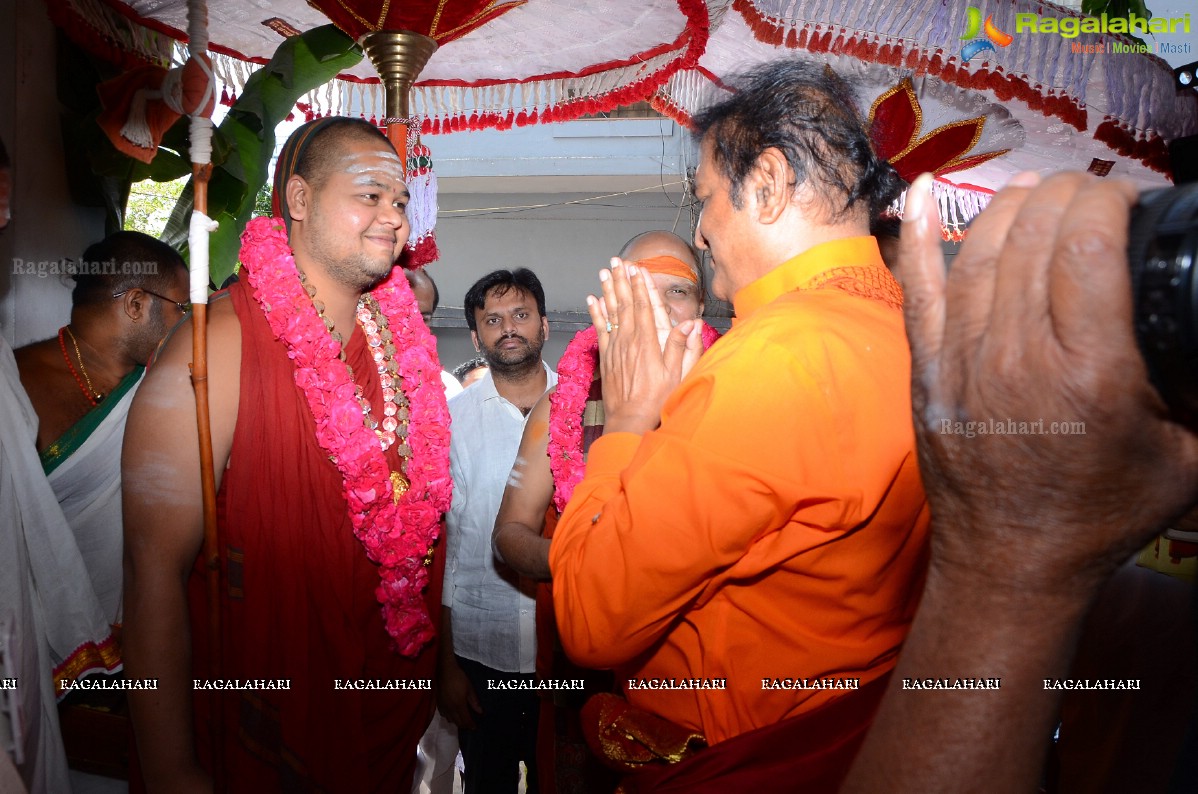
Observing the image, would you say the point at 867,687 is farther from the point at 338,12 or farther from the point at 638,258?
the point at 338,12

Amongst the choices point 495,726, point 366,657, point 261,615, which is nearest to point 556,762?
point 495,726

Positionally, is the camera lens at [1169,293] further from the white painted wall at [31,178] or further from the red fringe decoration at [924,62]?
the red fringe decoration at [924,62]

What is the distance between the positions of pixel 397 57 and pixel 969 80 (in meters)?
2.30

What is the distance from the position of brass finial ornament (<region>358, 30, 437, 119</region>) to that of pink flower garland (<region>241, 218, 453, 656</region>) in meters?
0.54

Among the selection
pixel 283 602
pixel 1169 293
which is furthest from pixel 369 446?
pixel 1169 293

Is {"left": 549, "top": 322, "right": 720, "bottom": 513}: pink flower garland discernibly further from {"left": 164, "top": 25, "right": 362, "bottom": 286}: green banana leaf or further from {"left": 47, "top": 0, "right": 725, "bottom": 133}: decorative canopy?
{"left": 164, "top": 25, "right": 362, "bottom": 286}: green banana leaf

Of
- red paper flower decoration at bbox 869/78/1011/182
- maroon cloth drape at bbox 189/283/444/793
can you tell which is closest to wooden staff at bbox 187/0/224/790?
maroon cloth drape at bbox 189/283/444/793

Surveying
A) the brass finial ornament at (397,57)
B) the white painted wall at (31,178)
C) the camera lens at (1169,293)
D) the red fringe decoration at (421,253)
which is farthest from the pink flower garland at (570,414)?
the camera lens at (1169,293)

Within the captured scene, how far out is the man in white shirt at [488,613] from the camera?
3143mm

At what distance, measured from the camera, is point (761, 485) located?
1113mm

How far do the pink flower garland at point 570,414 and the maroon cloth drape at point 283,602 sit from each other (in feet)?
2.47

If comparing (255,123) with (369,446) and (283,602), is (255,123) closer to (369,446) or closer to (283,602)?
(369,446)

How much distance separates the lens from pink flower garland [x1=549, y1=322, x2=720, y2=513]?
8.88 ft

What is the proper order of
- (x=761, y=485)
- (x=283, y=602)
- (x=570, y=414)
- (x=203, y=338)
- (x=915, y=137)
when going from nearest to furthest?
(x=761, y=485) < (x=203, y=338) < (x=283, y=602) < (x=570, y=414) < (x=915, y=137)
